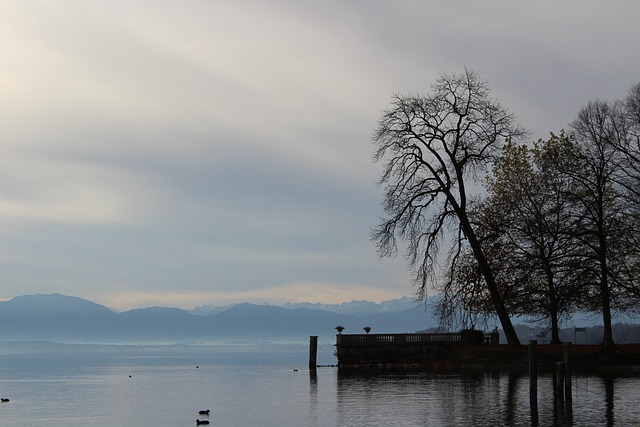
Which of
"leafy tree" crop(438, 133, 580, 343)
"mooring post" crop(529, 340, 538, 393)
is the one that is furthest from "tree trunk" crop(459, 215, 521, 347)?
"mooring post" crop(529, 340, 538, 393)

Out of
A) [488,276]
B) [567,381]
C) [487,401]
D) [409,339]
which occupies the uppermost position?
[488,276]

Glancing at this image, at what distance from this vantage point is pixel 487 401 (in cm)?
4269

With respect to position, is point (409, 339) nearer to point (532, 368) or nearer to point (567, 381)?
point (532, 368)

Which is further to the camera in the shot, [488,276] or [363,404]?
[488,276]

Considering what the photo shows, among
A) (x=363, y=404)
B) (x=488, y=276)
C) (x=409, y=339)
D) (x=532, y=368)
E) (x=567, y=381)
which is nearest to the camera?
(x=567, y=381)

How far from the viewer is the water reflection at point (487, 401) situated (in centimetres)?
3600

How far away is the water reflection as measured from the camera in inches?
1417

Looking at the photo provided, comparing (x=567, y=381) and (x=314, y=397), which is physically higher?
(x=567, y=381)

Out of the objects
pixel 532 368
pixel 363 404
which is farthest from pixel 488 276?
pixel 532 368

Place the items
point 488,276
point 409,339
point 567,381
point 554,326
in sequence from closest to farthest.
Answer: point 567,381
point 488,276
point 554,326
point 409,339

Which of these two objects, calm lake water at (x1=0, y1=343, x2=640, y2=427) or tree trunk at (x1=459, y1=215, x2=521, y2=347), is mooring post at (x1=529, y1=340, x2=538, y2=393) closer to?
calm lake water at (x1=0, y1=343, x2=640, y2=427)

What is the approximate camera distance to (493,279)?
216 feet

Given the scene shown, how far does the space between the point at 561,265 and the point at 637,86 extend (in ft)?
45.2

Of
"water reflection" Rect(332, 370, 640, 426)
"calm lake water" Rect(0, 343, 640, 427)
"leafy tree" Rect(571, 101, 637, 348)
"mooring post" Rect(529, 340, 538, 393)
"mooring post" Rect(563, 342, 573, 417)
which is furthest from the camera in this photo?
"leafy tree" Rect(571, 101, 637, 348)
